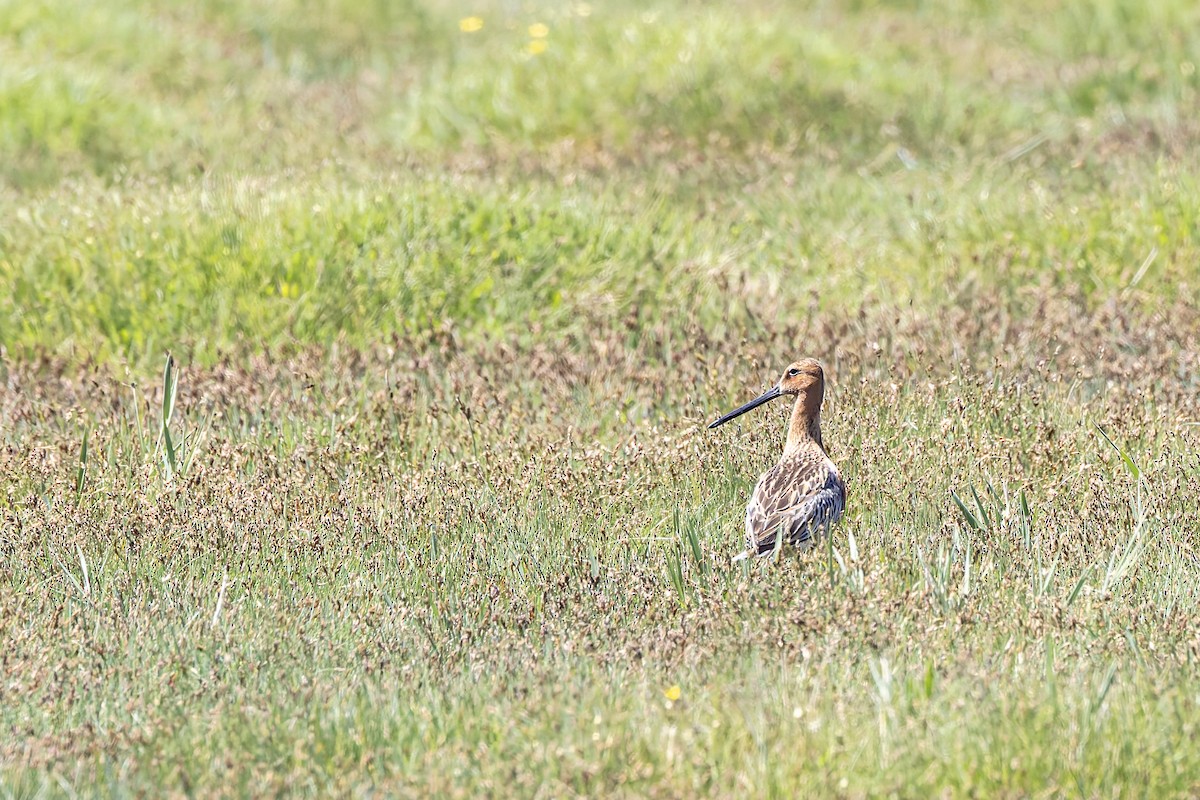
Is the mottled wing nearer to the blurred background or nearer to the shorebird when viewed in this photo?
the shorebird

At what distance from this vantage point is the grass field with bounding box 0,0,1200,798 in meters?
3.76

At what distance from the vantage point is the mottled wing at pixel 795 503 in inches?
192

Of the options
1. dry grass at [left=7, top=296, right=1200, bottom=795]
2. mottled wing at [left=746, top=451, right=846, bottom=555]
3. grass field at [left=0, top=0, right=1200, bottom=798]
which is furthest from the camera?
mottled wing at [left=746, top=451, right=846, bottom=555]

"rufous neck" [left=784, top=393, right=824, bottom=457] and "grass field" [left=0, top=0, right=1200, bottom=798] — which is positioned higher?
"rufous neck" [left=784, top=393, right=824, bottom=457]

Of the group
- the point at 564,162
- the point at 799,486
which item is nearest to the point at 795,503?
the point at 799,486

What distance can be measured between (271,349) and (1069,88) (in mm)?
6980

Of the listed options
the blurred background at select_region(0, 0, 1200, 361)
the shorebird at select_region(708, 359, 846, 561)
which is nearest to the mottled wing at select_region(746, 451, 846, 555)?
the shorebird at select_region(708, 359, 846, 561)

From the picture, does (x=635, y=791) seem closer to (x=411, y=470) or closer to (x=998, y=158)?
(x=411, y=470)

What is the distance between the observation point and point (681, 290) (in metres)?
7.62

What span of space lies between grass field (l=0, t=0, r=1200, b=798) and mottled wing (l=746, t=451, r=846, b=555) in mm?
113

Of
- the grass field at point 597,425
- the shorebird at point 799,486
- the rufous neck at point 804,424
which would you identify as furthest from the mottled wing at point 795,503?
the rufous neck at point 804,424

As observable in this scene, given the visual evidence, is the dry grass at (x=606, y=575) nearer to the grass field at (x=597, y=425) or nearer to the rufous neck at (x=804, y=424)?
the grass field at (x=597, y=425)

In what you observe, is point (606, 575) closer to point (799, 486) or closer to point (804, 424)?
point (799, 486)

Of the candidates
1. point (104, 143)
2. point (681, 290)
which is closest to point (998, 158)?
point (681, 290)
